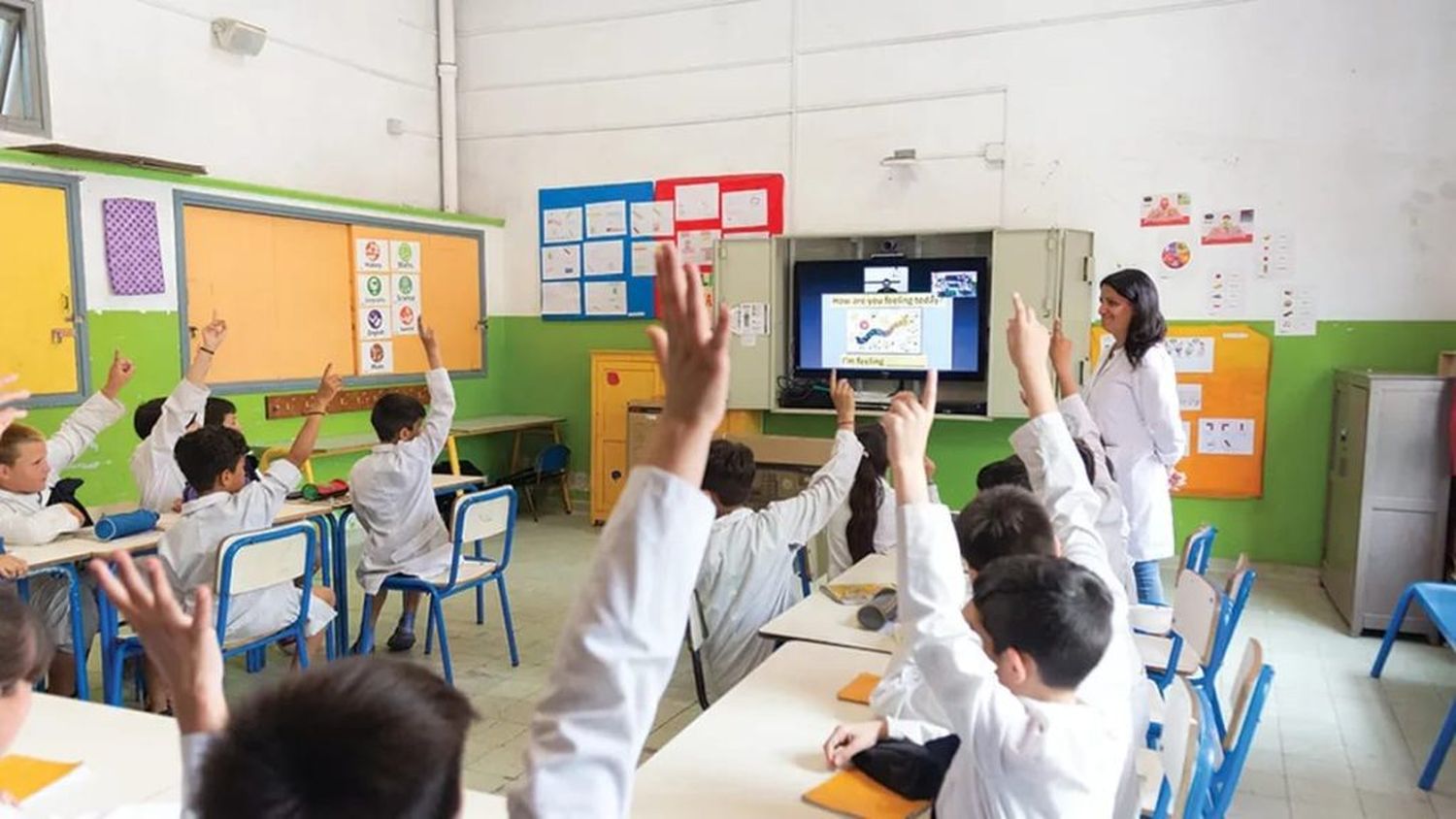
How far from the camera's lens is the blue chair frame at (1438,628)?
114 inches

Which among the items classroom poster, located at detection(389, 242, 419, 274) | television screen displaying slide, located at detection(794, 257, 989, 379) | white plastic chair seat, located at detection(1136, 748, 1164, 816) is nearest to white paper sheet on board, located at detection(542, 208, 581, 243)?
classroom poster, located at detection(389, 242, 419, 274)

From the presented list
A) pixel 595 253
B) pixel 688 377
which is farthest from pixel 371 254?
pixel 688 377

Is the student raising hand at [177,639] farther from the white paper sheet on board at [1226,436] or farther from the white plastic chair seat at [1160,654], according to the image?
the white paper sheet on board at [1226,436]

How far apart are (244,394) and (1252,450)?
223 inches

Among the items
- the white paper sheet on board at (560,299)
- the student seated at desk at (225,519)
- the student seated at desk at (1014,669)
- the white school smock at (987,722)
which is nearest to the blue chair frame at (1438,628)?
the student seated at desk at (1014,669)

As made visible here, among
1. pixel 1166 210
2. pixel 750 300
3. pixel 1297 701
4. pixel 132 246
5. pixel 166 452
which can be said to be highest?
pixel 1166 210

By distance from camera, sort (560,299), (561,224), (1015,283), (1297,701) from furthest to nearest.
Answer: (560,299) → (561,224) → (1015,283) → (1297,701)

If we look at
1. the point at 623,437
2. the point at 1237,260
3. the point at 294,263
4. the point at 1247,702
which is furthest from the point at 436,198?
the point at 1247,702

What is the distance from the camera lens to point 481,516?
3834mm

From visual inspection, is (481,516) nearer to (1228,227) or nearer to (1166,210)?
(1166,210)

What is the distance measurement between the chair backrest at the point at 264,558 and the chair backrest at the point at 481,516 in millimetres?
597

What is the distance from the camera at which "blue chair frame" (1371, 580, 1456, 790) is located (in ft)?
9.46

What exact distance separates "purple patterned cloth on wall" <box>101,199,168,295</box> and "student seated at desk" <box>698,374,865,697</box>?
3.63m

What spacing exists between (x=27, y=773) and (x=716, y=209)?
544 cm
